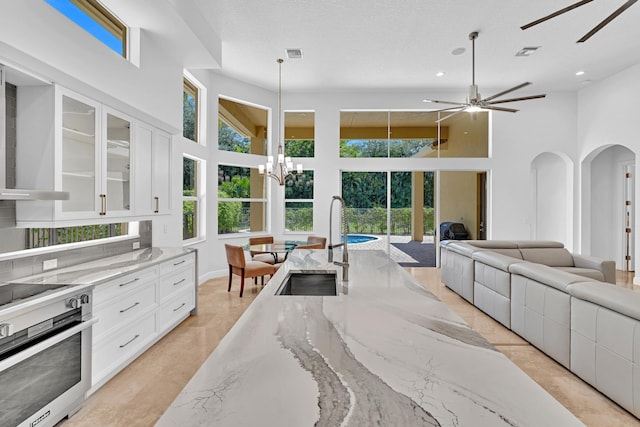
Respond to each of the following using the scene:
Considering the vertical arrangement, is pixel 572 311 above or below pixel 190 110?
below

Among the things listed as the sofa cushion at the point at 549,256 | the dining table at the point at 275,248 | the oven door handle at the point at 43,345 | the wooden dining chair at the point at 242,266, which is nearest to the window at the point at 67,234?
the oven door handle at the point at 43,345

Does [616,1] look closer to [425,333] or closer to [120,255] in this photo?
[425,333]

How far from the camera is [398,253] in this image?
7.16 meters

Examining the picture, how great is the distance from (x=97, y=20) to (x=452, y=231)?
6.65 metres

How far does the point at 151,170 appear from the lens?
134 inches

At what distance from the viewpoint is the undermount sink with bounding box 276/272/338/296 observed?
7.57 ft

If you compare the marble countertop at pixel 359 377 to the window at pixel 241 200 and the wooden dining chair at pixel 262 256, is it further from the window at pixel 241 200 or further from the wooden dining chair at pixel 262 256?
the window at pixel 241 200

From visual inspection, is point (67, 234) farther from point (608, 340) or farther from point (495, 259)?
point (495, 259)

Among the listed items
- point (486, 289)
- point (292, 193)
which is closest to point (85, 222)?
point (486, 289)

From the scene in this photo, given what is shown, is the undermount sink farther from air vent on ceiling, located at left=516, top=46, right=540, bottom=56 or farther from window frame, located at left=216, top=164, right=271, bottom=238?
air vent on ceiling, located at left=516, top=46, right=540, bottom=56

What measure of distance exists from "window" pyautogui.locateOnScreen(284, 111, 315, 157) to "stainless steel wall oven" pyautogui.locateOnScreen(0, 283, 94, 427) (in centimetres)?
530

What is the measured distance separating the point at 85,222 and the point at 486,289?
4082 millimetres

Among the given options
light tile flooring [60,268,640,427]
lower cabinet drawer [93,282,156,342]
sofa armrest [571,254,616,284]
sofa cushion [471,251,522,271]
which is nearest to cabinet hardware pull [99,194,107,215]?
lower cabinet drawer [93,282,156,342]

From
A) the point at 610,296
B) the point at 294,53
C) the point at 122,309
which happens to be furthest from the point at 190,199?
the point at 610,296
